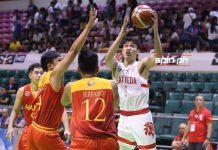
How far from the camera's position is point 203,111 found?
9.82 metres

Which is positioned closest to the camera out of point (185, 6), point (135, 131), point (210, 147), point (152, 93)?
point (135, 131)

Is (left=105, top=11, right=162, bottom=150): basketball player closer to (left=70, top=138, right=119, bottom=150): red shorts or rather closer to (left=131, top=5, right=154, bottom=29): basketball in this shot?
(left=131, top=5, right=154, bottom=29): basketball

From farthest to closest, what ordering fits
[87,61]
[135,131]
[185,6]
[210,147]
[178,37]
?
[185,6], [178,37], [210,147], [135,131], [87,61]

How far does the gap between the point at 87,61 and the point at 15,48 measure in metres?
14.5

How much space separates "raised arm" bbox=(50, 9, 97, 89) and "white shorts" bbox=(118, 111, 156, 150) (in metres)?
1.72

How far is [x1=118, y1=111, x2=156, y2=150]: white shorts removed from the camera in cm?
638

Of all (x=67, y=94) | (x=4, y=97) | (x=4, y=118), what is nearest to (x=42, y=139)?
(x=67, y=94)

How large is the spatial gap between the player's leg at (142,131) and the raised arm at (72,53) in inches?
67.9

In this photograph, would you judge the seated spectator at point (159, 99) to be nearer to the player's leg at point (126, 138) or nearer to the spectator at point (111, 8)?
the spectator at point (111, 8)

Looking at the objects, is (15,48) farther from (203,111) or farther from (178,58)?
(203,111)

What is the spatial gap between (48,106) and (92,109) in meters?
1.01

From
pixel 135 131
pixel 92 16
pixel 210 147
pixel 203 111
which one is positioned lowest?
pixel 210 147

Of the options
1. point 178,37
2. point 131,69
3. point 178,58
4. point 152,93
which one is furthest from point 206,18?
point 131,69

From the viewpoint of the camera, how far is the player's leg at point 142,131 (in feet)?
20.9
